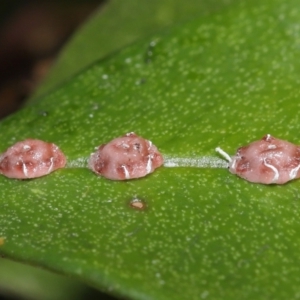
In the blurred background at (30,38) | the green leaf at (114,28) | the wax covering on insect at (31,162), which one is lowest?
the wax covering on insect at (31,162)

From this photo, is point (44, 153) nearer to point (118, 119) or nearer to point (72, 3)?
point (118, 119)

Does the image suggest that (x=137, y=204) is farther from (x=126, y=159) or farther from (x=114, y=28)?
(x=114, y=28)

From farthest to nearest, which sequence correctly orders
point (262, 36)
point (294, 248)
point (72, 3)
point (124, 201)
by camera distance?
point (72, 3), point (262, 36), point (124, 201), point (294, 248)

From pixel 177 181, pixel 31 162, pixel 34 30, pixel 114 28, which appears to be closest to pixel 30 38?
pixel 34 30

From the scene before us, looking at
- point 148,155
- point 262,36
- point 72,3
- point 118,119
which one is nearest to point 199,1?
point 262,36

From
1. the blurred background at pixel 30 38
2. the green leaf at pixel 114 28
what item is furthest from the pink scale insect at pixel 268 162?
the blurred background at pixel 30 38

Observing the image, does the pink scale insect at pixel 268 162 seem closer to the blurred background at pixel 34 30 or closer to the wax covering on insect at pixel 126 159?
the wax covering on insect at pixel 126 159
